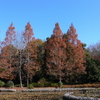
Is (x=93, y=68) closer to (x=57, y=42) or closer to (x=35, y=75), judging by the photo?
(x=57, y=42)

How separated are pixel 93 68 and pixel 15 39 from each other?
12876 mm

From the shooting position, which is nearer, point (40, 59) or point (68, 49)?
point (68, 49)

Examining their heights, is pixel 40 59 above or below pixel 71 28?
below

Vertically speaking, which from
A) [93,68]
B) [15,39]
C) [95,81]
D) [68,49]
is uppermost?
[15,39]

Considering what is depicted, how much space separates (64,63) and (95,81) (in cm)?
539

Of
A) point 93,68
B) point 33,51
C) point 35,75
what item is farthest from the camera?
point 35,75

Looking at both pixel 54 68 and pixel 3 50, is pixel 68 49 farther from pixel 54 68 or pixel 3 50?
pixel 3 50

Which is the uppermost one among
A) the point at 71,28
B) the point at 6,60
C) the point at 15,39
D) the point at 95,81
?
the point at 71,28

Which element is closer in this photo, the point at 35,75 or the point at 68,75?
the point at 68,75

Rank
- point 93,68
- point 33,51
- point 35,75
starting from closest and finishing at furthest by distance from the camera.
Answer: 1. point 93,68
2. point 33,51
3. point 35,75

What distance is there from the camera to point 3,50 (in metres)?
22.2

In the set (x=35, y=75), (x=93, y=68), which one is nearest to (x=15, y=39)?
(x=35, y=75)

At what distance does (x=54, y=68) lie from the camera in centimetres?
2209

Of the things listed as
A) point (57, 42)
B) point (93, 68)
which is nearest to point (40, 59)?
point (57, 42)
